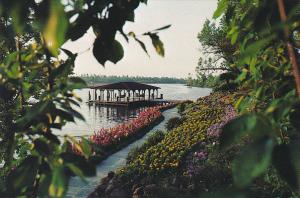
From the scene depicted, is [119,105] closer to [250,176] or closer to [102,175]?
[102,175]

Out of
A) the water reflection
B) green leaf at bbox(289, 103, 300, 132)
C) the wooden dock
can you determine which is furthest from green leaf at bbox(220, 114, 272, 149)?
the wooden dock

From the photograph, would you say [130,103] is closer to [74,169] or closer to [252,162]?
[74,169]

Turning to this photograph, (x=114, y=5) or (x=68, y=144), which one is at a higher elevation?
(x=114, y=5)

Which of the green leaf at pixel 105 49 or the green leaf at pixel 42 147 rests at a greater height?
the green leaf at pixel 105 49

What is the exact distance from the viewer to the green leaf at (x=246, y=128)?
2.31ft

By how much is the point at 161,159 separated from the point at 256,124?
1073 centimetres

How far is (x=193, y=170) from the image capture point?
9.44 m

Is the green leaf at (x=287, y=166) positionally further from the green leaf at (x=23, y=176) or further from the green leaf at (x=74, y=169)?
the green leaf at (x=23, y=176)

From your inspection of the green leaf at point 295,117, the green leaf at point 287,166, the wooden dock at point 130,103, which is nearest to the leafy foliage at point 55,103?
the green leaf at point 287,166

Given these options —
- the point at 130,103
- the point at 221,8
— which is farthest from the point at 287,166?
the point at 130,103

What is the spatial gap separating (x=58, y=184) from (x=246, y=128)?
16.4 inches

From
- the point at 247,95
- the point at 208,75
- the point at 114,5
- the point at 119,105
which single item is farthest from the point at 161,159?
the point at 119,105

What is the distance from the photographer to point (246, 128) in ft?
2.37

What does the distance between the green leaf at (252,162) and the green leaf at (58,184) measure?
362mm
